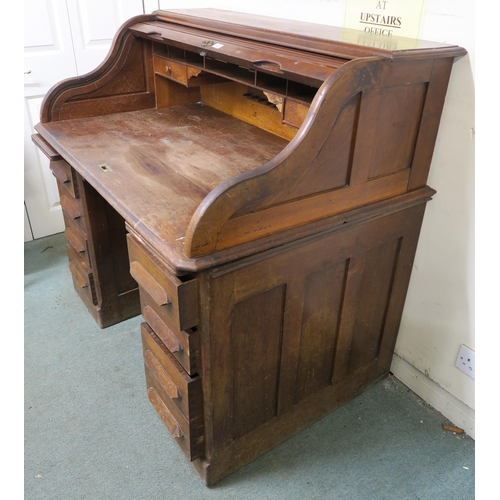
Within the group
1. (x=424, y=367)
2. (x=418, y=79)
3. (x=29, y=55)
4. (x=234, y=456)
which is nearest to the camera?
(x=418, y=79)

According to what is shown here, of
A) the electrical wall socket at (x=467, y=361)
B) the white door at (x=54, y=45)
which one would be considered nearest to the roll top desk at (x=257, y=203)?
A: the electrical wall socket at (x=467, y=361)

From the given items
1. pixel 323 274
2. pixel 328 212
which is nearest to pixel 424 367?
pixel 323 274

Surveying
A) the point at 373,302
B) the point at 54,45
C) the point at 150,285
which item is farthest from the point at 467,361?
the point at 54,45

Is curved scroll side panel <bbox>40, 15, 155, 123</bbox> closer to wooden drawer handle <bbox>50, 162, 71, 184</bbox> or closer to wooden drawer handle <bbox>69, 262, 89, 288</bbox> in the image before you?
wooden drawer handle <bbox>50, 162, 71, 184</bbox>

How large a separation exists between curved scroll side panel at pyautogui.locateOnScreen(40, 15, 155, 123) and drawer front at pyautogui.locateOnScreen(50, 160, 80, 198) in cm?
18

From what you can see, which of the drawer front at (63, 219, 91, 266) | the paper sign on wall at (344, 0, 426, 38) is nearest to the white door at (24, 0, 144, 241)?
the drawer front at (63, 219, 91, 266)

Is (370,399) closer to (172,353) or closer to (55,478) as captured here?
(172,353)

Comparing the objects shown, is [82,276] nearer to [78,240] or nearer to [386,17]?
[78,240]

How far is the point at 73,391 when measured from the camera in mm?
1787

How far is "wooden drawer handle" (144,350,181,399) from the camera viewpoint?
4.40 ft

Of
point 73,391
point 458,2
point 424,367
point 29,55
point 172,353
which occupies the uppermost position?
point 458,2

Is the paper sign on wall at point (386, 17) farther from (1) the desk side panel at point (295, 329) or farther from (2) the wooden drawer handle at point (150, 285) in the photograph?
(2) the wooden drawer handle at point (150, 285)

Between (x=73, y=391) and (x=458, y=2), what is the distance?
5.98 ft

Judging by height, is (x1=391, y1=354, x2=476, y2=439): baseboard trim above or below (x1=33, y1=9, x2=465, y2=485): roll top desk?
below
